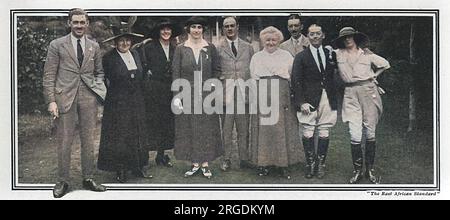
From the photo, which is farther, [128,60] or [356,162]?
[356,162]

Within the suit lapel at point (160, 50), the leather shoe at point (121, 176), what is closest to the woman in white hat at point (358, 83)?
the suit lapel at point (160, 50)

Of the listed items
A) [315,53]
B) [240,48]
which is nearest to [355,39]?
[315,53]

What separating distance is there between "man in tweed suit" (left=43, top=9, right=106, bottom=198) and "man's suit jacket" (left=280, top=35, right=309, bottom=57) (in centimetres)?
203

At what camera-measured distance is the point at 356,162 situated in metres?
7.60

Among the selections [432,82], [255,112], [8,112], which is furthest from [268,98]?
[8,112]

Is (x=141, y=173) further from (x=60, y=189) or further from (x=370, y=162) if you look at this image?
(x=370, y=162)

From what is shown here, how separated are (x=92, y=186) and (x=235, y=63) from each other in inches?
81.5

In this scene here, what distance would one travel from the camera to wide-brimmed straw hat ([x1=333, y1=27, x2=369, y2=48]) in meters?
7.53

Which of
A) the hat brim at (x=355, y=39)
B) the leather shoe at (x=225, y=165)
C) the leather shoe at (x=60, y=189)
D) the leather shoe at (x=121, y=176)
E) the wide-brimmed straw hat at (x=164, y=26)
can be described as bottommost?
the leather shoe at (x=60, y=189)

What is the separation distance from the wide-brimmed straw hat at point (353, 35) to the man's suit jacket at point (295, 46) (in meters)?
0.33

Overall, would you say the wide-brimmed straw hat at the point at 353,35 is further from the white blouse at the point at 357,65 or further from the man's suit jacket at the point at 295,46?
the man's suit jacket at the point at 295,46

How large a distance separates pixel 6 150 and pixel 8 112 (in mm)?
419

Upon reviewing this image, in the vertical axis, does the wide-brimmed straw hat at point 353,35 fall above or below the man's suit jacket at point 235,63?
above

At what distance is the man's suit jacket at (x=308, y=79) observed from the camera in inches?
295
